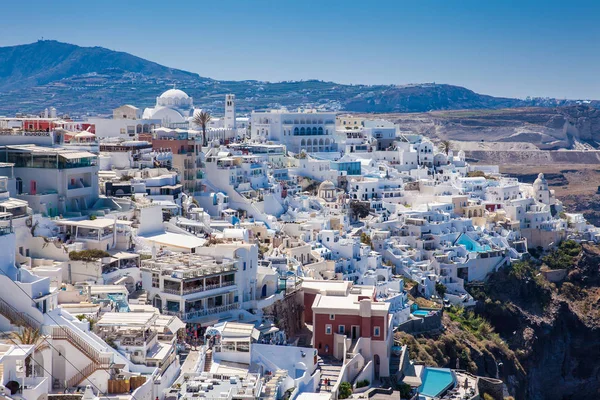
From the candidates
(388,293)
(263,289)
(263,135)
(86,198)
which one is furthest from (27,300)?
(263,135)

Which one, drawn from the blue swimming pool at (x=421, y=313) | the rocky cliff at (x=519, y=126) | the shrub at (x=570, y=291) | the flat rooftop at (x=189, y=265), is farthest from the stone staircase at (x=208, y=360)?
the rocky cliff at (x=519, y=126)

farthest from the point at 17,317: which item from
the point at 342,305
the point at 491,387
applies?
the point at 491,387

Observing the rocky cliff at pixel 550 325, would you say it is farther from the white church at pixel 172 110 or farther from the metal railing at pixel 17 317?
the metal railing at pixel 17 317

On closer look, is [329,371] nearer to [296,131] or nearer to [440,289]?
[440,289]

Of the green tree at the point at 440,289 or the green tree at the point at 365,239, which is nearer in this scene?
the green tree at the point at 365,239

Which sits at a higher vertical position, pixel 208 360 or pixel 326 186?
pixel 326 186

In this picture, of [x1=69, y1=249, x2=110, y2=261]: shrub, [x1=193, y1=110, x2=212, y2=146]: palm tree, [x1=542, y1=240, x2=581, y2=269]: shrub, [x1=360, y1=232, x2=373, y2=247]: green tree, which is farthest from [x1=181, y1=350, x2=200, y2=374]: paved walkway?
[x1=542, y1=240, x2=581, y2=269]: shrub

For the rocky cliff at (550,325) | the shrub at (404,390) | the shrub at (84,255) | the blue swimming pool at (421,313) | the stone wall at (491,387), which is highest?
the shrub at (84,255)
